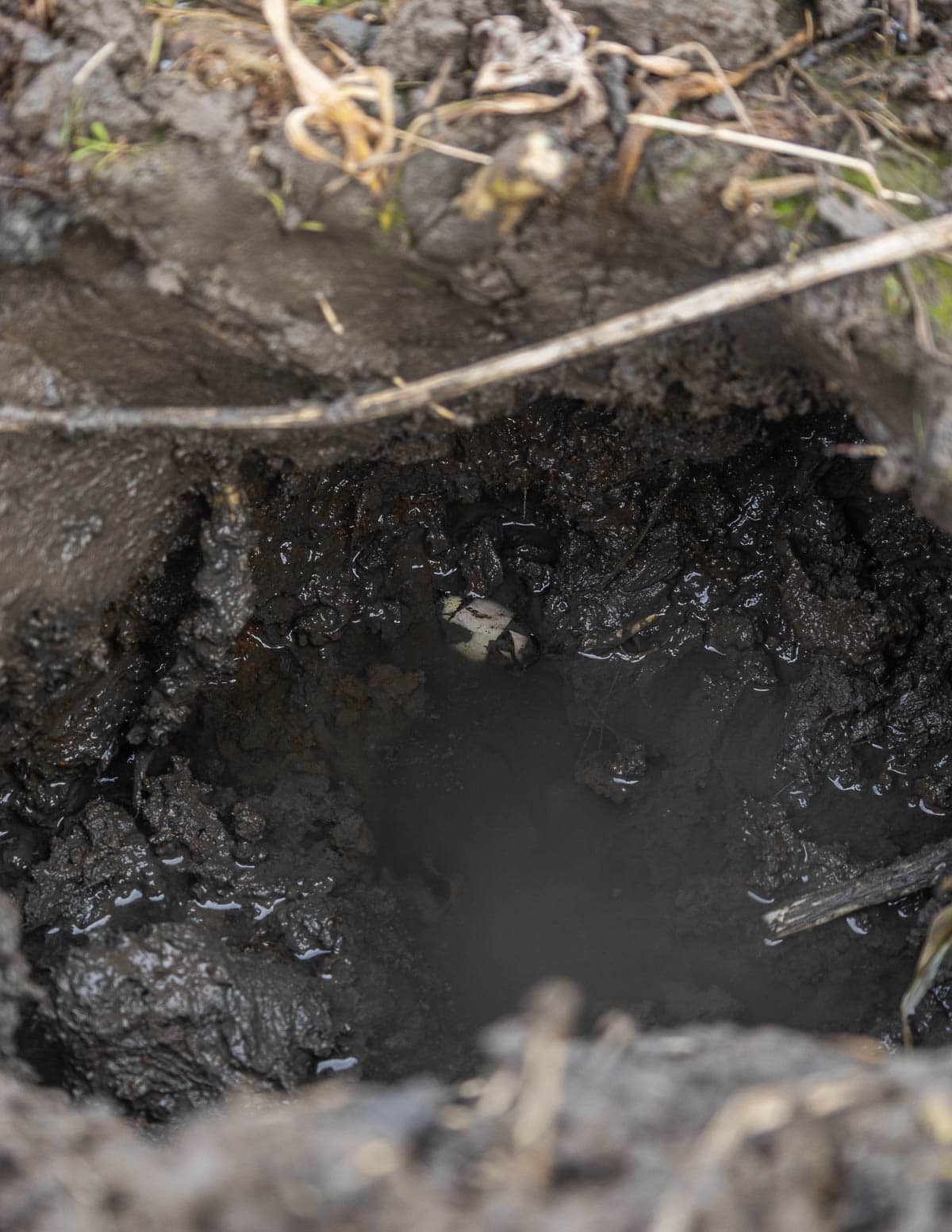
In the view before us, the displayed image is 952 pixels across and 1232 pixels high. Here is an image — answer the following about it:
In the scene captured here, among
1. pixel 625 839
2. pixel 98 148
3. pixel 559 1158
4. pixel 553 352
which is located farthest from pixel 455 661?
pixel 559 1158

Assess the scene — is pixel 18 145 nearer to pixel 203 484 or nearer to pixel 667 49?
pixel 203 484

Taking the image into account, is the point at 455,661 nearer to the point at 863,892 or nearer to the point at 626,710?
the point at 626,710

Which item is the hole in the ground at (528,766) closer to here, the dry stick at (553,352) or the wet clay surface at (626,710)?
the wet clay surface at (626,710)

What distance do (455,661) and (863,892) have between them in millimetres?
1426

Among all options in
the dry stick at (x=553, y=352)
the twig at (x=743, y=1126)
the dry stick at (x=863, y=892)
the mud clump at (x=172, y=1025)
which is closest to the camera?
the twig at (x=743, y=1126)

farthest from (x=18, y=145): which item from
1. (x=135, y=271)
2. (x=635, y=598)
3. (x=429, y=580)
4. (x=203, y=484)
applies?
(x=635, y=598)

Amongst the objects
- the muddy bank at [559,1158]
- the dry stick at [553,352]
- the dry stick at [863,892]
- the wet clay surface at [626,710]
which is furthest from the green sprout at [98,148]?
the dry stick at [863,892]

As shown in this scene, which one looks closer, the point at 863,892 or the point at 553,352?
the point at 553,352

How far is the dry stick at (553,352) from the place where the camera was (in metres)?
1.85

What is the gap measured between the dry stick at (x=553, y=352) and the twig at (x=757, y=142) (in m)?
0.12

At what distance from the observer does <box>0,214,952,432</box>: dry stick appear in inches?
72.7

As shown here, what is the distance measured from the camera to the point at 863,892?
2.87 m

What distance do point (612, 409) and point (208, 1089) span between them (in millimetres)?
2116

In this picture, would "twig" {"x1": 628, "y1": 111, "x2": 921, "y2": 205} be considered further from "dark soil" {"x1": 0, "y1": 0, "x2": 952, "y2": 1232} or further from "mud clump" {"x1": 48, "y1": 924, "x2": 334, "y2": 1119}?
"mud clump" {"x1": 48, "y1": 924, "x2": 334, "y2": 1119}
